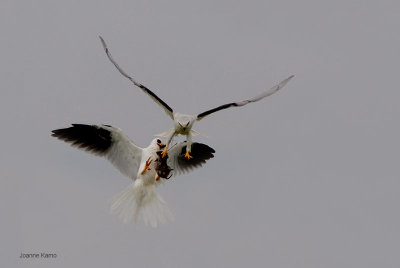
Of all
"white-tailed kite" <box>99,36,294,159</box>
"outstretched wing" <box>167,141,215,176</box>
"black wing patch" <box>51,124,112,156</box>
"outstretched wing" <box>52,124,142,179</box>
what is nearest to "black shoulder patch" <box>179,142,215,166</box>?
"outstretched wing" <box>167,141,215,176</box>

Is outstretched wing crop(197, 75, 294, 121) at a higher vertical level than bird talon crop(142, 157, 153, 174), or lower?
higher

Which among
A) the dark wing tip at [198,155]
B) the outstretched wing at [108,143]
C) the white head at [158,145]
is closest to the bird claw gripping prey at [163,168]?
the white head at [158,145]

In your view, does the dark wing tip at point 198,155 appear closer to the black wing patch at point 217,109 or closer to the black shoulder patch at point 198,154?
the black shoulder patch at point 198,154

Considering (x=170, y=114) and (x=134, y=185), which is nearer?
(x=170, y=114)

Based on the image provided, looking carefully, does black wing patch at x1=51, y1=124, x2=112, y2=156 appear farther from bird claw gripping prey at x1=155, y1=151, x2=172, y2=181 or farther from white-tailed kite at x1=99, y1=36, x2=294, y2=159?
white-tailed kite at x1=99, y1=36, x2=294, y2=159

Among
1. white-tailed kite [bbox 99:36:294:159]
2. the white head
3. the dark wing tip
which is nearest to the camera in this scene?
white-tailed kite [bbox 99:36:294:159]

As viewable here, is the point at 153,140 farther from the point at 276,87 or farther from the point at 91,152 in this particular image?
the point at 276,87

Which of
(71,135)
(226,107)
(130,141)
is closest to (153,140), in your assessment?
(130,141)
